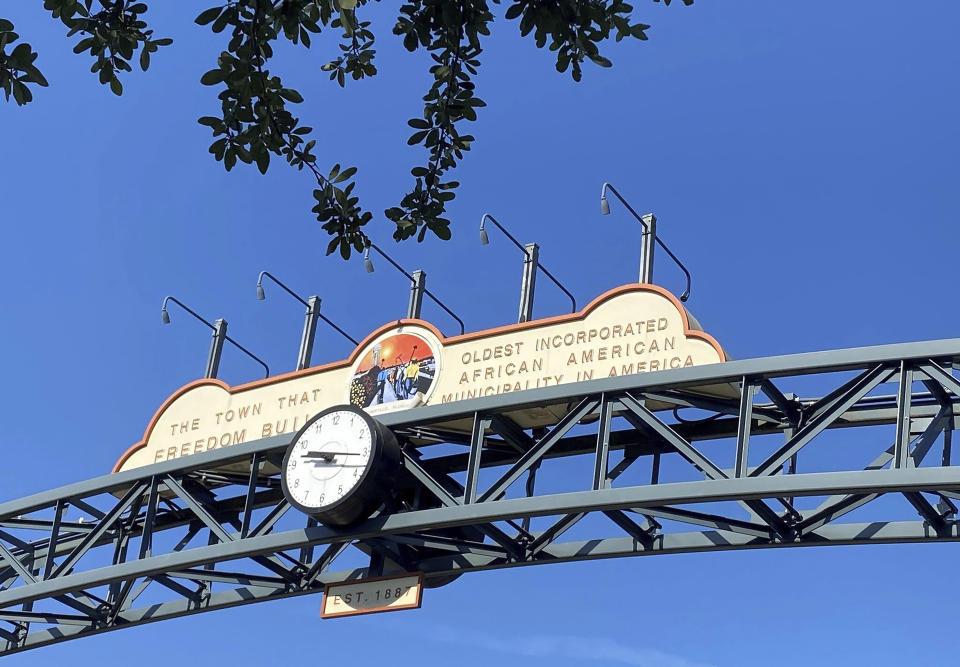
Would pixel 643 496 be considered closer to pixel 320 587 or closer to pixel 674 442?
pixel 674 442

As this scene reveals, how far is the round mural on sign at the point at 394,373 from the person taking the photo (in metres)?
16.3

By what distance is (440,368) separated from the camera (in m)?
Result: 16.3

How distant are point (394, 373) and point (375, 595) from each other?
268 centimetres

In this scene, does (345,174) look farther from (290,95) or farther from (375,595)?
(375,595)

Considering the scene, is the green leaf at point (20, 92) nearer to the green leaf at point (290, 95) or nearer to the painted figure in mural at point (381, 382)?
the green leaf at point (290, 95)

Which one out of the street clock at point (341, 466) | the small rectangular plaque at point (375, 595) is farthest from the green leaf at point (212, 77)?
the small rectangular plaque at point (375, 595)

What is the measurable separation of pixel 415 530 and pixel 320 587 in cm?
205

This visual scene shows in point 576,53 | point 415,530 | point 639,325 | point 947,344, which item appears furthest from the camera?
point 639,325

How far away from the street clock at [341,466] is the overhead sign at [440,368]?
1186mm

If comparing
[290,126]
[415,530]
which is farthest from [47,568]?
[290,126]

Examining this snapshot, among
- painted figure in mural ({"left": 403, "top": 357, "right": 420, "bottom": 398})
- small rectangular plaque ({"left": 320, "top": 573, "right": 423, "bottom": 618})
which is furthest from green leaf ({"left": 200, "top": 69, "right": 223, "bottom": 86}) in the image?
painted figure in mural ({"left": 403, "top": 357, "right": 420, "bottom": 398})

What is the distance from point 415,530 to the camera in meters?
14.2

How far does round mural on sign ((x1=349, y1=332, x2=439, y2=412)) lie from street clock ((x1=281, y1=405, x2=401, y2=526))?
116 cm

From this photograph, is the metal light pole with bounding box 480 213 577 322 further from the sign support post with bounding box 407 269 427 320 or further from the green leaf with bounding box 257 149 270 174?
the green leaf with bounding box 257 149 270 174
